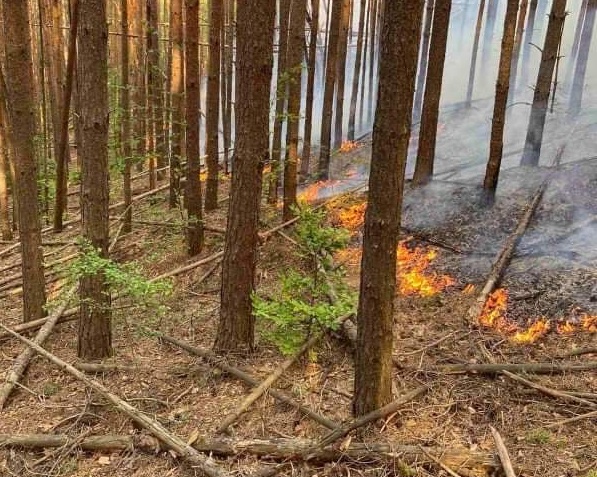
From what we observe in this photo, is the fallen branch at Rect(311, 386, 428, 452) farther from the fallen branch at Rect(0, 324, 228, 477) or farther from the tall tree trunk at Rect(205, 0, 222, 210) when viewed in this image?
the tall tree trunk at Rect(205, 0, 222, 210)

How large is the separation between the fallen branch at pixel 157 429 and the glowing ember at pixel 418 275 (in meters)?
4.23

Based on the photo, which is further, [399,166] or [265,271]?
[265,271]

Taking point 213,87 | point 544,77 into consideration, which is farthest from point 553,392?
point 544,77

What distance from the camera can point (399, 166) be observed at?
11.6 ft

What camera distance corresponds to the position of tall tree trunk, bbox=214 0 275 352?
4.93 m

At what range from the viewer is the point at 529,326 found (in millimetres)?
5988

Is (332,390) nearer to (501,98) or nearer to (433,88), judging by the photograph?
(501,98)

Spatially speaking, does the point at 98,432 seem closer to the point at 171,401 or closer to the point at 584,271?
the point at 171,401

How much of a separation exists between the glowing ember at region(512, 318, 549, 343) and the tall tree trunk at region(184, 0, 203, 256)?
18.5 feet

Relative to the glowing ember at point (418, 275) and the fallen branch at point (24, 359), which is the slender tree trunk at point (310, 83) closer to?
the glowing ember at point (418, 275)

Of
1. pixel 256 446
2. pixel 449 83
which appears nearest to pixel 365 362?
pixel 256 446

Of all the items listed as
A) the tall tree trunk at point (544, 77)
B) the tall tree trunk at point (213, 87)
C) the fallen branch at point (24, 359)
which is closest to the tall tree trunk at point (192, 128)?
the tall tree trunk at point (213, 87)

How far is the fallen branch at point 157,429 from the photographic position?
13.0 ft

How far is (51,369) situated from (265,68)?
4342 millimetres
